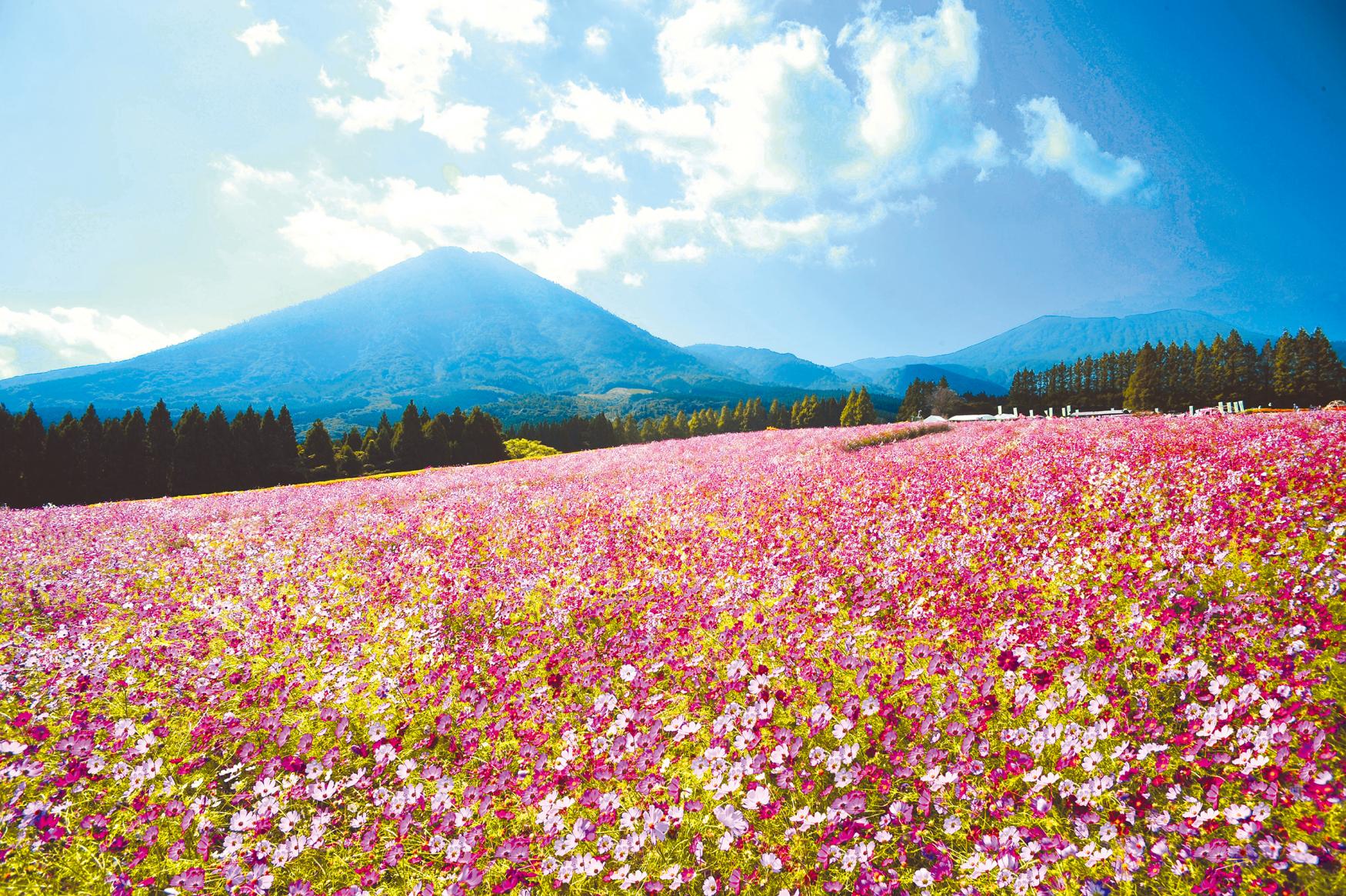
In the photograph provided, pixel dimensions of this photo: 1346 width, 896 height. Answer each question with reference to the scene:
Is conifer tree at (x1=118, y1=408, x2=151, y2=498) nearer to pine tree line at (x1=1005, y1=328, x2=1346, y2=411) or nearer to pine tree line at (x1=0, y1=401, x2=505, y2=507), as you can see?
pine tree line at (x1=0, y1=401, x2=505, y2=507)

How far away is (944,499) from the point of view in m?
8.27

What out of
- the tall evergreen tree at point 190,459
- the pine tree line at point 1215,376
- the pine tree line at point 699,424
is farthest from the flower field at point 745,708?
the pine tree line at point 1215,376

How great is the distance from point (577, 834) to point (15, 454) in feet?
225

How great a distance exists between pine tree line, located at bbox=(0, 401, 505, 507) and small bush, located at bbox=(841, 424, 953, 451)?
52514 mm

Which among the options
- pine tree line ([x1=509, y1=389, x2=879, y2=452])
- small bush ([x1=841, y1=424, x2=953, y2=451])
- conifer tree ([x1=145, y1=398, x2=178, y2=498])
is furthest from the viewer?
pine tree line ([x1=509, y1=389, x2=879, y2=452])

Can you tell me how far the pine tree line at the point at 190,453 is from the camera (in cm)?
4609

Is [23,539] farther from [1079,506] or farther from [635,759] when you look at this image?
[1079,506]

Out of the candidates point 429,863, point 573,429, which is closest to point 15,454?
point 573,429

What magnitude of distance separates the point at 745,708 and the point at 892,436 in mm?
21068

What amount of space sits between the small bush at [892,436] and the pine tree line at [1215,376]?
73.7m

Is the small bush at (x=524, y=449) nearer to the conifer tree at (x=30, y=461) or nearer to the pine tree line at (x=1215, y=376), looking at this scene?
the conifer tree at (x=30, y=461)

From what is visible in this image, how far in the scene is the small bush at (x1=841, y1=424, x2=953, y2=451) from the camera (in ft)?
64.3

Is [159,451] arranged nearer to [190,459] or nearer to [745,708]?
[190,459]

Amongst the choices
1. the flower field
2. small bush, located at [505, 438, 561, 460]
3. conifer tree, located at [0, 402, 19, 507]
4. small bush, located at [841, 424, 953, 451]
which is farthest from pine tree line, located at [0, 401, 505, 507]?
the flower field
